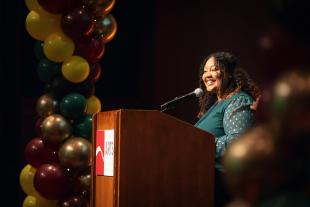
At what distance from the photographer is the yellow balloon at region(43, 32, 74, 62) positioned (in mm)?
3402

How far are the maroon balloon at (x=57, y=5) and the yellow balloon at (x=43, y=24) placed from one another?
6cm

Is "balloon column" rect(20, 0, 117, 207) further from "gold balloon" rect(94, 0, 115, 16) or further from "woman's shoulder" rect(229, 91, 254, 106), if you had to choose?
"woman's shoulder" rect(229, 91, 254, 106)

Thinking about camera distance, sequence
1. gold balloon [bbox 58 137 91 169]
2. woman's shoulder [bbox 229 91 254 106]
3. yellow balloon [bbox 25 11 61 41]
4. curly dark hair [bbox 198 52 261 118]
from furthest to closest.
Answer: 1. yellow balloon [bbox 25 11 61 41]
2. gold balloon [bbox 58 137 91 169]
3. curly dark hair [bbox 198 52 261 118]
4. woman's shoulder [bbox 229 91 254 106]

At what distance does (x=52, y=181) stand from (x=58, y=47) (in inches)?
Answer: 32.0

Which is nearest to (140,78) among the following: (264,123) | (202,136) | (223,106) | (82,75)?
(82,75)

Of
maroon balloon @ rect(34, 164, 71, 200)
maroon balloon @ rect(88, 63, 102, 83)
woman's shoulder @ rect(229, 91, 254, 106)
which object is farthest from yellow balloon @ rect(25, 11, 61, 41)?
woman's shoulder @ rect(229, 91, 254, 106)

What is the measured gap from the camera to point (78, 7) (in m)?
3.50

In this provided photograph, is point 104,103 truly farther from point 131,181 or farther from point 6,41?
point 131,181

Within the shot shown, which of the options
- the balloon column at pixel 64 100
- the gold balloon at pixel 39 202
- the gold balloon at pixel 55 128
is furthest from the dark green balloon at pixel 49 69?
the gold balloon at pixel 39 202

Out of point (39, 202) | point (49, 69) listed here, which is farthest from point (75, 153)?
point (49, 69)

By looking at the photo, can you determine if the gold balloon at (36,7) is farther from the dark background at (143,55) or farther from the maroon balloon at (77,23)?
the dark background at (143,55)

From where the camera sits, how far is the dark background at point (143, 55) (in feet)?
14.1

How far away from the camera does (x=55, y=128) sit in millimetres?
3393

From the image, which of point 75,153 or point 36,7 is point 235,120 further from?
point 36,7
